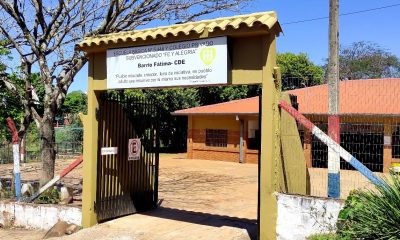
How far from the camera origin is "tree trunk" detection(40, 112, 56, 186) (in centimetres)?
1143

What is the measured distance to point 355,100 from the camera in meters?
21.8

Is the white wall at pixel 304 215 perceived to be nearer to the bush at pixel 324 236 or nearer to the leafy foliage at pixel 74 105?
the bush at pixel 324 236

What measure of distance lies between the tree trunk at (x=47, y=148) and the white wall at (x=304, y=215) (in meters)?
6.99

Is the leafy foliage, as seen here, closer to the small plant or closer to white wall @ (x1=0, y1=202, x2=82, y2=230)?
the small plant

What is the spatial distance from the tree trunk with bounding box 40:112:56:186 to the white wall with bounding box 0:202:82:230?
152 centimetres

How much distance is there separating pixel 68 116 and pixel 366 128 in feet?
105

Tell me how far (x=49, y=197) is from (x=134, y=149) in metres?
2.40

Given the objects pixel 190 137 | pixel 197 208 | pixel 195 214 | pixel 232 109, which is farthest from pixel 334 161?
pixel 190 137

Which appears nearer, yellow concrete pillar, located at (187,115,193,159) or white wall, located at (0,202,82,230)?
white wall, located at (0,202,82,230)

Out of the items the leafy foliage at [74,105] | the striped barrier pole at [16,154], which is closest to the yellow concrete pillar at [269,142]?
the striped barrier pole at [16,154]

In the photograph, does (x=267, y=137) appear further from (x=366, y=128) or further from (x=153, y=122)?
(x=153, y=122)

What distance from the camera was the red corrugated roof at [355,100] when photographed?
20.3 metres

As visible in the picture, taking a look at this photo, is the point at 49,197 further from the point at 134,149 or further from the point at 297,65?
the point at 297,65

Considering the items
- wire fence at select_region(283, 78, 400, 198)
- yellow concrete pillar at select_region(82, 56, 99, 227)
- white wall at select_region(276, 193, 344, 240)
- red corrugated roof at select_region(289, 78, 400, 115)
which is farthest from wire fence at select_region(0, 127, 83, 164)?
red corrugated roof at select_region(289, 78, 400, 115)
